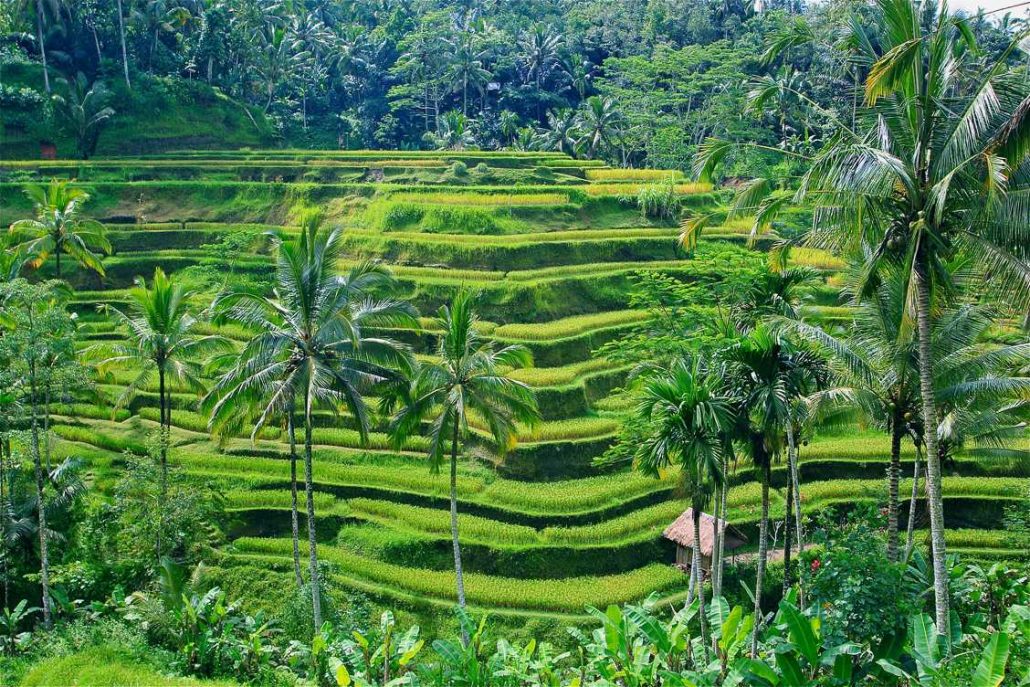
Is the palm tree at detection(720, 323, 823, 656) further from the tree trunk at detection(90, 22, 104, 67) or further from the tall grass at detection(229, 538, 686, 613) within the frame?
the tree trunk at detection(90, 22, 104, 67)

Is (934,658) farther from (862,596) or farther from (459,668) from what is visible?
(459,668)

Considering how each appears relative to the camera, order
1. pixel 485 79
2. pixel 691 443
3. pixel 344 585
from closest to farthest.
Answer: pixel 691 443, pixel 344 585, pixel 485 79

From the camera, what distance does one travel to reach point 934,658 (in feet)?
39.5

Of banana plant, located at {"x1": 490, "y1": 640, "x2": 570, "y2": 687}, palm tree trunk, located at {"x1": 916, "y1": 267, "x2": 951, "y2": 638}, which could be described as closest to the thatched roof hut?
banana plant, located at {"x1": 490, "y1": 640, "x2": 570, "y2": 687}

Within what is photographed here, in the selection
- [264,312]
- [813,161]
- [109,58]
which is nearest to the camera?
[813,161]

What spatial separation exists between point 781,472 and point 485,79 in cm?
3745

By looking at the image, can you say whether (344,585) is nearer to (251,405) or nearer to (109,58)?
(251,405)

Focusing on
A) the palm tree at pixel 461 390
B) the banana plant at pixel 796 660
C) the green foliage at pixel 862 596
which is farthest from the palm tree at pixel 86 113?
the banana plant at pixel 796 660

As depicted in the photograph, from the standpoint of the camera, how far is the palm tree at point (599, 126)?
47906 millimetres

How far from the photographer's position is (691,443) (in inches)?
Result: 629

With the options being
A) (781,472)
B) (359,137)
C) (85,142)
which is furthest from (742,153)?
(85,142)

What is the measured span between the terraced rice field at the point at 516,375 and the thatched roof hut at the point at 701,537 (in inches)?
16.1

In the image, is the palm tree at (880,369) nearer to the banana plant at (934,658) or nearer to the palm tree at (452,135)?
the banana plant at (934,658)

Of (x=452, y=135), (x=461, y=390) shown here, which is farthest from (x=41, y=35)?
(x=461, y=390)
